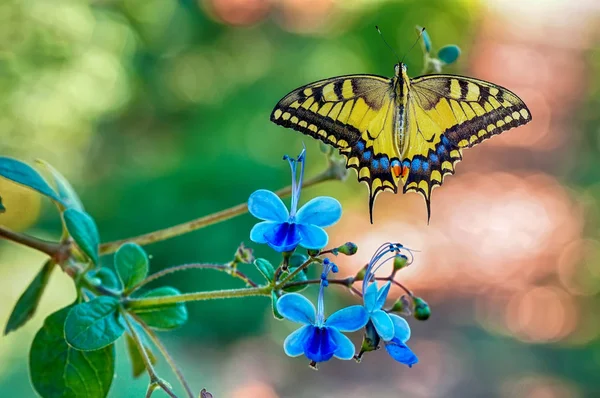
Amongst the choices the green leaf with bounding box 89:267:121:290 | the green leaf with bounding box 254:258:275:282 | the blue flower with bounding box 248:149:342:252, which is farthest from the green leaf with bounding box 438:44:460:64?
the green leaf with bounding box 89:267:121:290

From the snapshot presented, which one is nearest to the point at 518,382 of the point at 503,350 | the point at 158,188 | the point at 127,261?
the point at 503,350

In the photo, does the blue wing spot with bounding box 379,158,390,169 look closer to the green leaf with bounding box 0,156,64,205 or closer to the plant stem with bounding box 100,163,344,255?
the plant stem with bounding box 100,163,344,255

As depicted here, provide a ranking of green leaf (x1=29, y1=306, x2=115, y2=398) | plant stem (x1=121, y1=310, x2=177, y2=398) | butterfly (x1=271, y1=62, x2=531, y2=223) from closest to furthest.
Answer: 1. plant stem (x1=121, y1=310, x2=177, y2=398)
2. green leaf (x1=29, y1=306, x2=115, y2=398)
3. butterfly (x1=271, y1=62, x2=531, y2=223)

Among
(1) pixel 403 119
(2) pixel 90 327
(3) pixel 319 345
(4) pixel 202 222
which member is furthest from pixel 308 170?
(3) pixel 319 345

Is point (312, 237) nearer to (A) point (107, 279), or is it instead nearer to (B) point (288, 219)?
(B) point (288, 219)

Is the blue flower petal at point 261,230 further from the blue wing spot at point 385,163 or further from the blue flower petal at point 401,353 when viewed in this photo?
the blue wing spot at point 385,163

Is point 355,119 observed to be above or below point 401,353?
above
